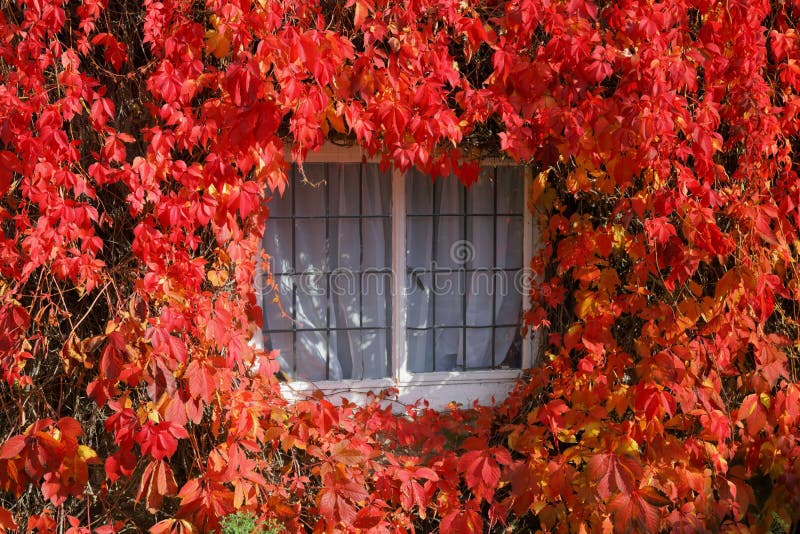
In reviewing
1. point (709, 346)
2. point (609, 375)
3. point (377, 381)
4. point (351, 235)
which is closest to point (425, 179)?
point (351, 235)

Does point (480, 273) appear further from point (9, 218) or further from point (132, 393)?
point (9, 218)

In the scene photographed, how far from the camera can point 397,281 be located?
11.3 ft

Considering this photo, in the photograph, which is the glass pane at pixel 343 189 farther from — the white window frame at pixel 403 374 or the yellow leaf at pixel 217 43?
the yellow leaf at pixel 217 43

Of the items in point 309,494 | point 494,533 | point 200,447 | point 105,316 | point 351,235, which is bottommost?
point 494,533

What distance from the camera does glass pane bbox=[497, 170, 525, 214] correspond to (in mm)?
3523

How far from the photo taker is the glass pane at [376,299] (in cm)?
349

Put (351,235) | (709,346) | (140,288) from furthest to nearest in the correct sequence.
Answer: (351,235) < (709,346) < (140,288)

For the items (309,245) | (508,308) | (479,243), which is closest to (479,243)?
(479,243)

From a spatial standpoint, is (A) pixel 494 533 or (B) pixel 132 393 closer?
(B) pixel 132 393

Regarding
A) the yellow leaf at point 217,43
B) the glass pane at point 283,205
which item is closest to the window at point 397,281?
the glass pane at point 283,205

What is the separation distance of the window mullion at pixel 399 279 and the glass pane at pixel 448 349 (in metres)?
0.18

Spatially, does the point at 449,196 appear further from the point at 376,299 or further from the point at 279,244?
the point at 279,244

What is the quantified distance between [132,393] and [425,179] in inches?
63.0

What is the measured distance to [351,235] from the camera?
3434 mm
